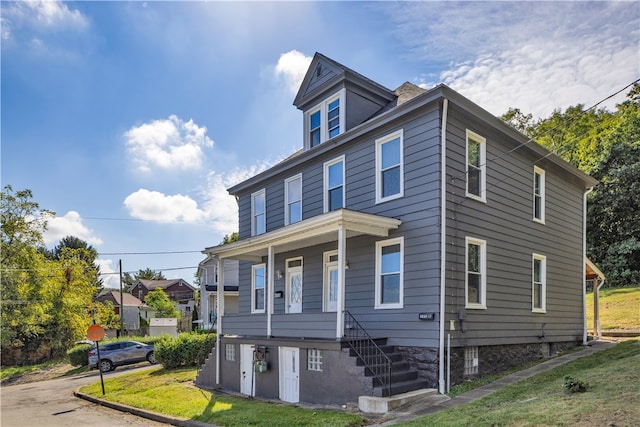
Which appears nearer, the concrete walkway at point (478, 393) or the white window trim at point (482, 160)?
the concrete walkway at point (478, 393)

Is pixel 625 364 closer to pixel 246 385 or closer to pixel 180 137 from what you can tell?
pixel 246 385

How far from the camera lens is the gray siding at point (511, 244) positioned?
10383mm

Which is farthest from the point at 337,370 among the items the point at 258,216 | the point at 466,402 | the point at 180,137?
the point at 180,137

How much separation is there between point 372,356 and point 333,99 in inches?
288

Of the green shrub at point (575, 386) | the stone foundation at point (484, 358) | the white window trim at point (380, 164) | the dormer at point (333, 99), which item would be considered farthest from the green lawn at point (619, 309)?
the dormer at point (333, 99)

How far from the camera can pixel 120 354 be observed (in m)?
22.2

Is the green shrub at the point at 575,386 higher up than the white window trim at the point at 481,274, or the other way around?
the white window trim at the point at 481,274

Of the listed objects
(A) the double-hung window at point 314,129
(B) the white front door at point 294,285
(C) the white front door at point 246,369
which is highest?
(A) the double-hung window at point 314,129

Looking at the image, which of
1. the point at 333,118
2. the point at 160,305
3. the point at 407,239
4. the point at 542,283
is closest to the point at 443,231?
the point at 407,239

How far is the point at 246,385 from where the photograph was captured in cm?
1273

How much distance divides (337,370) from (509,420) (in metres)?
3.98

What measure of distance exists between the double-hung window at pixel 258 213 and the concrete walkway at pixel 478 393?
8.64 m

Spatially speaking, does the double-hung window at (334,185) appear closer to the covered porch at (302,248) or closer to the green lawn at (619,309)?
the covered porch at (302,248)

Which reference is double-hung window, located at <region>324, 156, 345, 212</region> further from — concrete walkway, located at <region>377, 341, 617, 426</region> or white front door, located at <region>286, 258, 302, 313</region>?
concrete walkway, located at <region>377, 341, 617, 426</region>
